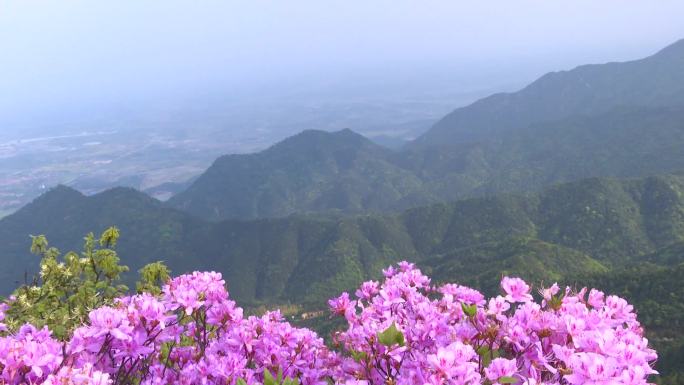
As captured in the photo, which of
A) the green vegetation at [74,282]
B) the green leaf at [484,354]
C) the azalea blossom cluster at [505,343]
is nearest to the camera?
the azalea blossom cluster at [505,343]

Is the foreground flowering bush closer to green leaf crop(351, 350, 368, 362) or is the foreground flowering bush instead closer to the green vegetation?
green leaf crop(351, 350, 368, 362)

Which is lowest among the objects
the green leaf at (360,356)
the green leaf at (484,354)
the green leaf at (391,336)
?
the green leaf at (484,354)

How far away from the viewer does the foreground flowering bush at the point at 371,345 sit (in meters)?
4.27

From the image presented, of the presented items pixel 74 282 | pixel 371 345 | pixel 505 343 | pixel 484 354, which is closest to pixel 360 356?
pixel 371 345

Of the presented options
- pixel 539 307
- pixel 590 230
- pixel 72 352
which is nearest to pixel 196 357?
pixel 72 352

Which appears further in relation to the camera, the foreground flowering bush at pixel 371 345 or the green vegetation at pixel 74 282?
the green vegetation at pixel 74 282

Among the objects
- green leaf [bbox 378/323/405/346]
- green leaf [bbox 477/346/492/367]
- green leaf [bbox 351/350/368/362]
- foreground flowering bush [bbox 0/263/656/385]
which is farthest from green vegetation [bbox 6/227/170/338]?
green leaf [bbox 477/346/492/367]

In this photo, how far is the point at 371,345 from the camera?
5293mm

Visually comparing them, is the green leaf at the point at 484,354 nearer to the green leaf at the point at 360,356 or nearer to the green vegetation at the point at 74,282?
the green leaf at the point at 360,356

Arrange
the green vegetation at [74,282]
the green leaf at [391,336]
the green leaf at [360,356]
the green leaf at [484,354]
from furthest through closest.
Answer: the green vegetation at [74,282] → the green leaf at [484,354] → the green leaf at [360,356] → the green leaf at [391,336]

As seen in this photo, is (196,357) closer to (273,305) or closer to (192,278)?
(192,278)

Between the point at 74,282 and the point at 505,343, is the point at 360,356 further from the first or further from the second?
the point at 74,282

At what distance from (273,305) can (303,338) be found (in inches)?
7652

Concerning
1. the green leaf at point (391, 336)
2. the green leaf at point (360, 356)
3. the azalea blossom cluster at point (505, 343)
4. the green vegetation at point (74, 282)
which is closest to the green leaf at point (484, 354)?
the azalea blossom cluster at point (505, 343)
